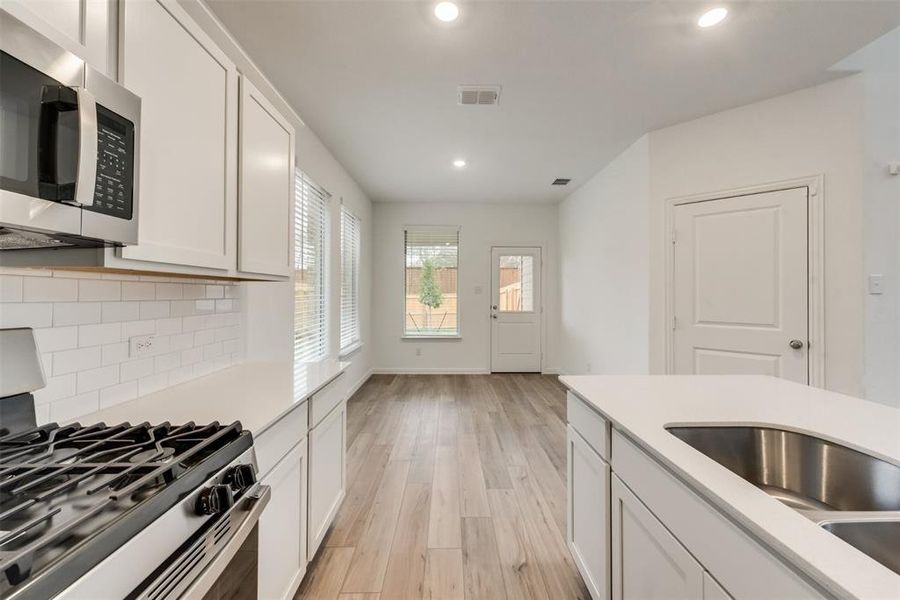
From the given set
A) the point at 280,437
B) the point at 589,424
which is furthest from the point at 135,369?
the point at 589,424

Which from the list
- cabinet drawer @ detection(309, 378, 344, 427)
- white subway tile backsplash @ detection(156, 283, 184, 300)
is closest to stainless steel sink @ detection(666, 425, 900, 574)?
cabinet drawer @ detection(309, 378, 344, 427)

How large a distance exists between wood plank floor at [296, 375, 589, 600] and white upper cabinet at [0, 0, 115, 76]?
6.44 feet

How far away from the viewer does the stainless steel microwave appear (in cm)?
64

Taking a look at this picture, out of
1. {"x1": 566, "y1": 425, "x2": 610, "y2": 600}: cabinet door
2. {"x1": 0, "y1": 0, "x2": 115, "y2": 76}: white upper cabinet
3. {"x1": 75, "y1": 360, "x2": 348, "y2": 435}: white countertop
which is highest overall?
{"x1": 0, "y1": 0, "x2": 115, "y2": 76}: white upper cabinet

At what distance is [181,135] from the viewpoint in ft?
3.80

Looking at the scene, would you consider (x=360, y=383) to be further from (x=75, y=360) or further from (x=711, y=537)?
(x=711, y=537)

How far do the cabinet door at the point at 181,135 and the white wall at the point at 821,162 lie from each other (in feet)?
11.1

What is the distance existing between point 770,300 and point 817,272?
0.32 meters

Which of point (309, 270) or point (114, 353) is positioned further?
point (309, 270)

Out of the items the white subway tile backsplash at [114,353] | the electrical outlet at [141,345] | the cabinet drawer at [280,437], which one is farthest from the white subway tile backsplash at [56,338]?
the cabinet drawer at [280,437]

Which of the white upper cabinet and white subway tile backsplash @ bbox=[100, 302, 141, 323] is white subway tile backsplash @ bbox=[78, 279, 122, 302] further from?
the white upper cabinet

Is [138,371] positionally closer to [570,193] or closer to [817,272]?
[817,272]

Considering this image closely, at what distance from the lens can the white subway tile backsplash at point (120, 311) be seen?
124cm

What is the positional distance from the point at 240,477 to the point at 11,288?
797 millimetres
